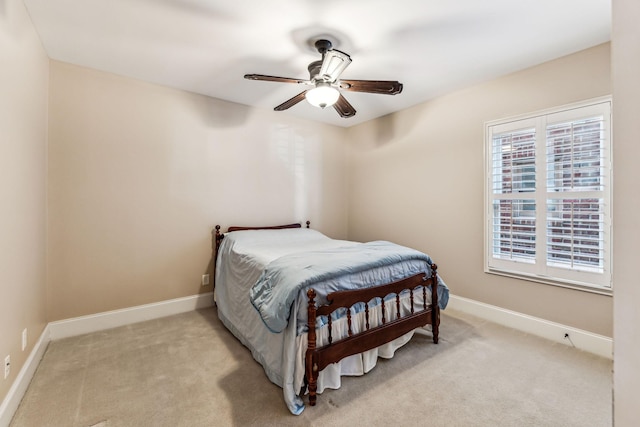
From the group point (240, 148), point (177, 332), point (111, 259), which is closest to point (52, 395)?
point (177, 332)

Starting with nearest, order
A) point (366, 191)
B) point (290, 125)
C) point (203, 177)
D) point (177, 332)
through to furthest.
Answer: point (177, 332) → point (203, 177) → point (290, 125) → point (366, 191)

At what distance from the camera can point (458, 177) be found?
11.0 feet

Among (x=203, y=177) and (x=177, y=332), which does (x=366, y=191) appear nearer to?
(x=203, y=177)

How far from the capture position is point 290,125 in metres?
4.17

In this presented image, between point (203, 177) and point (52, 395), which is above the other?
point (203, 177)

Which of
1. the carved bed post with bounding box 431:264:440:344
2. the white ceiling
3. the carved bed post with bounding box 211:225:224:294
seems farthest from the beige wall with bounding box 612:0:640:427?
the carved bed post with bounding box 211:225:224:294

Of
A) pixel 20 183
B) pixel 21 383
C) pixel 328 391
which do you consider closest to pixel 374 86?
pixel 328 391

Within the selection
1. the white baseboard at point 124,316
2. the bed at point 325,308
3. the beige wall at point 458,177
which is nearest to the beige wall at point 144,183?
the white baseboard at point 124,316

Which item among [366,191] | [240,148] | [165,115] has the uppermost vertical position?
[165,115]

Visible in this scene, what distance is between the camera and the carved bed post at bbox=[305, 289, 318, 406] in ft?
5.86

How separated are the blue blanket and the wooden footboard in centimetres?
13

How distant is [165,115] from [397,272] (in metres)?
2.94

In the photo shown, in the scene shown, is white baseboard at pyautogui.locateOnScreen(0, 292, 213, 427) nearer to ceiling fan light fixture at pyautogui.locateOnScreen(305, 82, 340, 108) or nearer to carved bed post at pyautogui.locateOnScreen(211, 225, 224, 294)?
carved bed post at pyautogui.locateOnScreen(211, 225, 224, 294)

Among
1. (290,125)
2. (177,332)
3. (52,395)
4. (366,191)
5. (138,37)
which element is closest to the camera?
(52,395)
